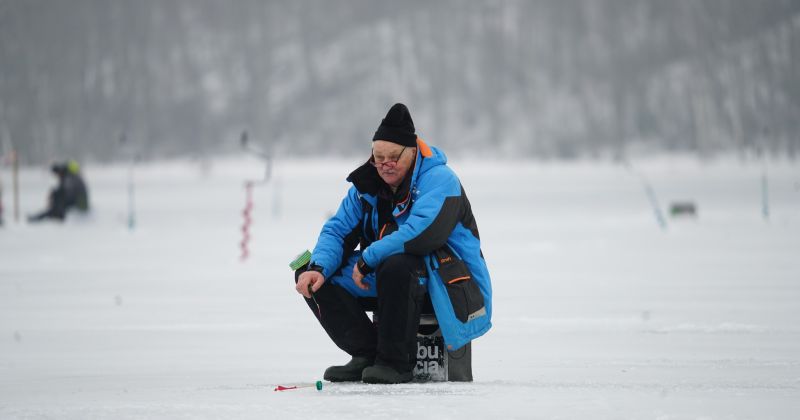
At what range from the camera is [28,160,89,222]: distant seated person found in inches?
727

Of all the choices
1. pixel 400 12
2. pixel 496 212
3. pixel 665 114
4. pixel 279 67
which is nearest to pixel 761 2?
pixel 665 114

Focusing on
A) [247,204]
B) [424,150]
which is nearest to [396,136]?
[424,150]

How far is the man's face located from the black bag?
0.37m

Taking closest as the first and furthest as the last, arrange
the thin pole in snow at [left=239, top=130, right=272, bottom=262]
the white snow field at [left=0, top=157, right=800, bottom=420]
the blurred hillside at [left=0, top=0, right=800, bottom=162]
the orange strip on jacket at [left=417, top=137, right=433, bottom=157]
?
the white snow field at [left=0, top=157, right=800, bottom=420] → the orange strip on jacket at [left=417, top=137, right=433, bottom=157] → the thin pole in snow at [left=239, top=130, right=272, bottom=262] → the blurred hillside at [left=0, top=0, right=800, bottom=162]

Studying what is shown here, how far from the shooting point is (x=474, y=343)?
21.3 ft

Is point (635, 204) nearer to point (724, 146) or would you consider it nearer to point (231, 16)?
point (724, 146)

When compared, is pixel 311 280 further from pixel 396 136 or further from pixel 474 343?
pixel 474 343

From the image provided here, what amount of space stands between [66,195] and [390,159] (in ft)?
50.5

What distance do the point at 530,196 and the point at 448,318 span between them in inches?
1001

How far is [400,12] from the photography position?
120m

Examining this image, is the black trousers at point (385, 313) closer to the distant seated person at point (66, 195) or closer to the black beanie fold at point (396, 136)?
the black beanie fold at point (396, 136)

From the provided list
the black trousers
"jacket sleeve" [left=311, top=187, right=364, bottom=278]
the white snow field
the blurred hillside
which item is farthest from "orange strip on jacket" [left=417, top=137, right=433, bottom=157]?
the blurred hillside

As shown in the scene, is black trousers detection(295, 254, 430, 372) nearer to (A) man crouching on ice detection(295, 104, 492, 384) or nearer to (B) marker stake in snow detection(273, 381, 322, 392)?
(A) man crouching on ice detection(295, 104, 492, 384)

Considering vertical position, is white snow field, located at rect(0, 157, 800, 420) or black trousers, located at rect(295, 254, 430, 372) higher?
black trousers, located at rect(295, 254, 430, 372)
